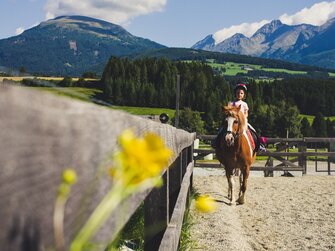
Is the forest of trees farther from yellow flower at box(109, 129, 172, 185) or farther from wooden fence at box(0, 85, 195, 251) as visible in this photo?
yellow flower at box(109, 129, 172, 185)

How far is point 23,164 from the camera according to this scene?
58cm

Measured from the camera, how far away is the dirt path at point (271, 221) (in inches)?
255

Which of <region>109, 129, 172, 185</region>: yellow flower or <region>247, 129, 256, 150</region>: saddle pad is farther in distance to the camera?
<region>247, 129, 256, 150</region>: saddle pad

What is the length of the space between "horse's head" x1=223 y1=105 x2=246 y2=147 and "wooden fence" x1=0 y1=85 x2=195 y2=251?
765cm

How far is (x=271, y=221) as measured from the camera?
8195 millimetres

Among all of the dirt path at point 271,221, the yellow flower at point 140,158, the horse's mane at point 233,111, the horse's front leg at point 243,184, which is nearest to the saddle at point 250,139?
the horse's front leg at point 243,184

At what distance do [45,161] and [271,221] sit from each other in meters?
7.98

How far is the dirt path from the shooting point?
6465 mm

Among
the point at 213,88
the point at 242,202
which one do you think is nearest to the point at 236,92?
the point at 242,202

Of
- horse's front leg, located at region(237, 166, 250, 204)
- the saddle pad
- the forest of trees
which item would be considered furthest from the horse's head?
the forest of trees

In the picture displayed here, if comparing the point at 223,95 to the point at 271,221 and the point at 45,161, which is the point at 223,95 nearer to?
the point at 271,221

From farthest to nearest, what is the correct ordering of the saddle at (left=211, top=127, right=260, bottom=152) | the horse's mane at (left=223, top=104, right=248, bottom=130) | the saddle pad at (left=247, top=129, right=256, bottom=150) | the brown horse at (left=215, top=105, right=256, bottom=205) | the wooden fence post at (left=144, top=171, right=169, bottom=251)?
the saddle pad at (left=247, top=129, right=256, bottom=150), the saddle at (left=211, top=127, right=260, bottom=152), the brown horse at (left=215, top=105, right=256, bottom=205), the horse's mane at (left=223, top=104, right=248, bottom=130), the wooden fence post at (left=144, top=171, right=169, bottom=251)

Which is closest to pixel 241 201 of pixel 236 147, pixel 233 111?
pixel 236 147

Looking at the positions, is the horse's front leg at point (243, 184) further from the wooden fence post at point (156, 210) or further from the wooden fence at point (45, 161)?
the wooden fence at point (45, 161)
